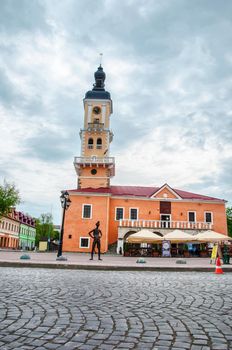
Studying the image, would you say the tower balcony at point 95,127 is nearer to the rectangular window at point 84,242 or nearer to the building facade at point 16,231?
the rectangular window at point 84,242

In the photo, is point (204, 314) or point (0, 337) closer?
point (0, 337)

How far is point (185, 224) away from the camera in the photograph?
3472 centimetres

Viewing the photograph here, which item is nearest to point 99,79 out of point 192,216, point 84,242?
point 192,216

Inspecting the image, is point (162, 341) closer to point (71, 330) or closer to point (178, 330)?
point (178, 330)

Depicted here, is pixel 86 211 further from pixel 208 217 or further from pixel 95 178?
pixel 208 217

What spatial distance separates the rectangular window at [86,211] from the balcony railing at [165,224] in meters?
4.11

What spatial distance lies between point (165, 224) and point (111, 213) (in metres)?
6.63

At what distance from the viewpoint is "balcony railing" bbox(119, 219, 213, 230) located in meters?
34.6

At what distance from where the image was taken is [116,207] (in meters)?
37.7

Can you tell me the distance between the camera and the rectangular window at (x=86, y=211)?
3647cm

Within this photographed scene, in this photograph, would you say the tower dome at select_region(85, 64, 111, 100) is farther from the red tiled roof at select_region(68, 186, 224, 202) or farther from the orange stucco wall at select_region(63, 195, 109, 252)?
the orange stucco wall at select_region(63, 195, 109, 252)

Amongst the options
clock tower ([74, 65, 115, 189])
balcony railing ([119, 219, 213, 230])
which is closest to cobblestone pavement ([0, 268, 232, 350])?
balcony railing ([119, 219, 213, 230])

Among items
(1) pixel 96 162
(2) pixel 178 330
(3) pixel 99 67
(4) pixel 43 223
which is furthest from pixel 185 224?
(4) pixel 43 223

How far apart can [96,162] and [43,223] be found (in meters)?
51.7
